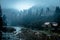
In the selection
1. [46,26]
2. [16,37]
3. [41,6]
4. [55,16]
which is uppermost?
[41,6]

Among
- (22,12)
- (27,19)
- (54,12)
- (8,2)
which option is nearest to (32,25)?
(27,19)

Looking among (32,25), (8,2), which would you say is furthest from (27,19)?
(8,2)

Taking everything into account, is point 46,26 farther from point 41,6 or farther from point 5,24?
point 5,24

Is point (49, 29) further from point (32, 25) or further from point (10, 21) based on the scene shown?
point (10, 21)

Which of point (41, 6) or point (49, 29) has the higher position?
point (41, 6)

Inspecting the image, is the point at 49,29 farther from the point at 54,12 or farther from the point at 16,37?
the point at 16,37

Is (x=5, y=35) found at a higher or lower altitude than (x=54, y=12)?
lower

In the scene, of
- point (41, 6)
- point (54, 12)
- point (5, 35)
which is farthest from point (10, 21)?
point (54, 12)
